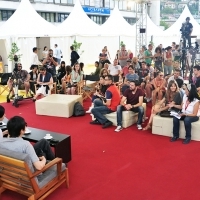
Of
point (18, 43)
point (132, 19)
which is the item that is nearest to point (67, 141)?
point (18, 43)

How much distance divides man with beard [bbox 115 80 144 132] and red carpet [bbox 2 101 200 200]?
0.80ft

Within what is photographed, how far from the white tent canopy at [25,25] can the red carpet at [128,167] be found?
21.0ft

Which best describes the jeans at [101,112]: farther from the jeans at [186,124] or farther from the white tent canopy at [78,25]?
the white tent canopy at [78,25]

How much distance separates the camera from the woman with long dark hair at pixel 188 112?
5387mm

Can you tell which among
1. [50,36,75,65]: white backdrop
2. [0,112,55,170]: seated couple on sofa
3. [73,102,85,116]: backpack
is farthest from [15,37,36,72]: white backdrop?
[0,112,55,170]: seated couple on sofa

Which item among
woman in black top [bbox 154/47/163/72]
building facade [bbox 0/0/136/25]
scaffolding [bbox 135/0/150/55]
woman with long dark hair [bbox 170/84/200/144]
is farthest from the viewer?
building facade [bbox 0/0/136/25]

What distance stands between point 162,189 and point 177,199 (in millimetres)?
280

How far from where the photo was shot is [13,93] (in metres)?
9.30

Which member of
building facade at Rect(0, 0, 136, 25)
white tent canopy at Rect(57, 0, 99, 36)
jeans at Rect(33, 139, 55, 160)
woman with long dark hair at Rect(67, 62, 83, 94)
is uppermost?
building facade at Rect(0, 0, 136, 25)

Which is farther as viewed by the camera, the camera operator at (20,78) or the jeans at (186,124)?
the camera operator at (20,78)

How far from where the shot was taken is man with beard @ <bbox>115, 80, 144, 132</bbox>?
6.25 meters

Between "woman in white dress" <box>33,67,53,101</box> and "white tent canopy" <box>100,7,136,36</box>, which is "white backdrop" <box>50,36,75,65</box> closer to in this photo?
"white tent canopy" <box>100,7,136,36</box>

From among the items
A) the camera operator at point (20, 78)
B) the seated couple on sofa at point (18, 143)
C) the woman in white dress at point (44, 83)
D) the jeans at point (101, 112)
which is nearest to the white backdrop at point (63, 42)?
the camera operator at point (20, 78)

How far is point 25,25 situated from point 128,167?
8.96 meters
